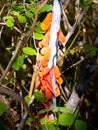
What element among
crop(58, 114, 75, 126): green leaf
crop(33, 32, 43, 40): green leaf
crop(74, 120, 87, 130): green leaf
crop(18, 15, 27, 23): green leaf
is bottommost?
crop(74, 120, 87, 130): green leaf

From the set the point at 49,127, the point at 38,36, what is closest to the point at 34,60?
the point at 38,36

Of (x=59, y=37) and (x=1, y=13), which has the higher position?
(x=1, y=13)

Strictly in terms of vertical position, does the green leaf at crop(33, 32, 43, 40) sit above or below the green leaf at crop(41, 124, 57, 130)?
above

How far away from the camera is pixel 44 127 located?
0.78 metres

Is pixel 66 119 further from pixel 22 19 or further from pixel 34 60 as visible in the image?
pixel 34 60

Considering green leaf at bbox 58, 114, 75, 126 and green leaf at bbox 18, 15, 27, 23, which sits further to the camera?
green leaf at bbox 18, 15, 27, 23

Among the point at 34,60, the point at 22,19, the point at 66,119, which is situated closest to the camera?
the point at 66,119

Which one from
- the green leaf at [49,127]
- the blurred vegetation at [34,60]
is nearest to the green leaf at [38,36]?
the blurred vegetation at [34,60]

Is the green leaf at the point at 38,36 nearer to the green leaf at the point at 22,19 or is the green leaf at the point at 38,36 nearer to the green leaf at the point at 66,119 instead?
the green leaf at the point at 22,19

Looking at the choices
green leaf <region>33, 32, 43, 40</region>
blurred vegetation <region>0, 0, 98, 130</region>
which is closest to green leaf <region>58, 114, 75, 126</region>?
blurred vegetation <region>0, 0, 98, 130</region>

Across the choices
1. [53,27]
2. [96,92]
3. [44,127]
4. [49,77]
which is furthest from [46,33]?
[96,92]

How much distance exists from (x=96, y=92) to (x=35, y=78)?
694mm

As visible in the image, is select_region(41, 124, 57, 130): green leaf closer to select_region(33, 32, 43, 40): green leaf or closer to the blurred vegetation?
the blurred vegetation

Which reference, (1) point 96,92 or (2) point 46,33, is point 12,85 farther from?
(1) point 96,92
